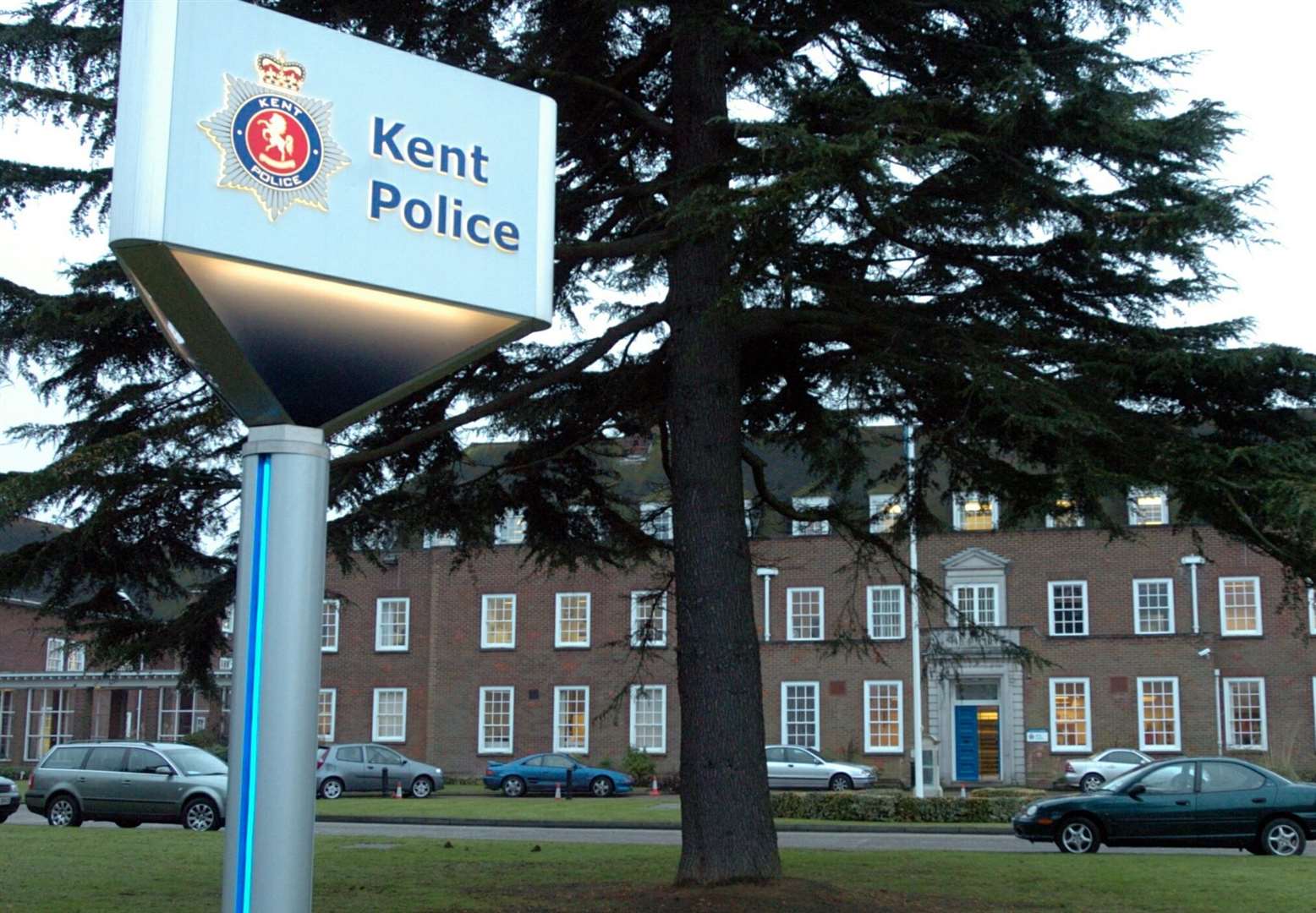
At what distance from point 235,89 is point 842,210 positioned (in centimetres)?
540

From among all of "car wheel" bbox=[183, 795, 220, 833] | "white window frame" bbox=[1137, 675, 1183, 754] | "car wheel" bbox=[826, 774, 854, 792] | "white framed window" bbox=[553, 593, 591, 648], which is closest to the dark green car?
"car wheel" bbox=[183, 795, 220, 833]

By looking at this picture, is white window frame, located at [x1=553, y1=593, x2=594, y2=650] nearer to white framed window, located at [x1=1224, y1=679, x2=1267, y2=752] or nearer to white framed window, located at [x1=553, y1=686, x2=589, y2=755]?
white framed window, located at [x1=553, y1=686, x2=589, y2=755]

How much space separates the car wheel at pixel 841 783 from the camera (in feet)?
131

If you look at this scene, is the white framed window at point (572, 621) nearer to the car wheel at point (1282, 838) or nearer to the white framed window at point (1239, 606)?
the white framed window at point (1239, 606)

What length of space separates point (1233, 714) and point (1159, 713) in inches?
83.9

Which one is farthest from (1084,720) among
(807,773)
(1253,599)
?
(807,773)

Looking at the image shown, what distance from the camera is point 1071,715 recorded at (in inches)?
1720

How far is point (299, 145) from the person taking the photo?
21.5ft

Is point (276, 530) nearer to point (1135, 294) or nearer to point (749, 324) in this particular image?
point (749, 324)

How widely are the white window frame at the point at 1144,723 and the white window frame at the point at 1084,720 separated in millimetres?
1411

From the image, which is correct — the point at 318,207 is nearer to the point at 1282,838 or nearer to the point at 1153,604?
the point at 1282,838

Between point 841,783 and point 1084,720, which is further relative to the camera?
point 1084,720

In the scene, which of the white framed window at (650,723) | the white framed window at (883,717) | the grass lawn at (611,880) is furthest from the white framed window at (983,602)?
the grass lawn at (611,880)

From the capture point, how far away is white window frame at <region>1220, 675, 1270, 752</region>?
42219 mm
